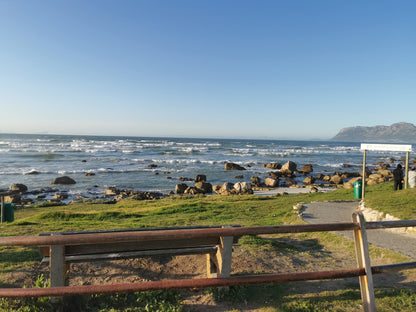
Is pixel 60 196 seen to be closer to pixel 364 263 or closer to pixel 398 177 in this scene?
pixel 398 177

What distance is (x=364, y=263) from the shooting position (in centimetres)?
279

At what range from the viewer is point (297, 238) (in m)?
6.89

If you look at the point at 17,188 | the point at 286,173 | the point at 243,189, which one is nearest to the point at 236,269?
the point at 243,189

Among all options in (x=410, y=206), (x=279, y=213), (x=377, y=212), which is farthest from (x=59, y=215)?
(x=410, y=206)

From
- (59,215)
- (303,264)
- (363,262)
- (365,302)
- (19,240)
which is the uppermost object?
(19,240)

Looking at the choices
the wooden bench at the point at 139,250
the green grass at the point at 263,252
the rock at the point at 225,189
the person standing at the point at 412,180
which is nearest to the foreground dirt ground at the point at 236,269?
the green grass at the point at 263,252

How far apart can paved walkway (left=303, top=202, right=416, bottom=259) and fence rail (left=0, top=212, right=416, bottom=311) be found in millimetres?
3321

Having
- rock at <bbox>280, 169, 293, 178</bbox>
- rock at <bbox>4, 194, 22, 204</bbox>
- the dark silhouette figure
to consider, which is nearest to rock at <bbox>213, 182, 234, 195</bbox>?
the dark silhouette figure

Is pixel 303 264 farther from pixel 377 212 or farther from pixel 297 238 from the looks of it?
pixel 377 212

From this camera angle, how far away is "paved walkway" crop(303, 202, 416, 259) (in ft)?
19.4

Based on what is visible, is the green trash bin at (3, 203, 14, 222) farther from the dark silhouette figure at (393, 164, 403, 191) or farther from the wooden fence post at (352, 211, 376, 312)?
the dark silhouette figure at (393, 164, 403, 191)

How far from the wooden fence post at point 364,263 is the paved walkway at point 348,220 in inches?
129

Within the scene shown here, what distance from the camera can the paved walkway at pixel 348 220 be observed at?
19.4 feet

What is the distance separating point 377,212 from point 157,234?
7.78 meters
